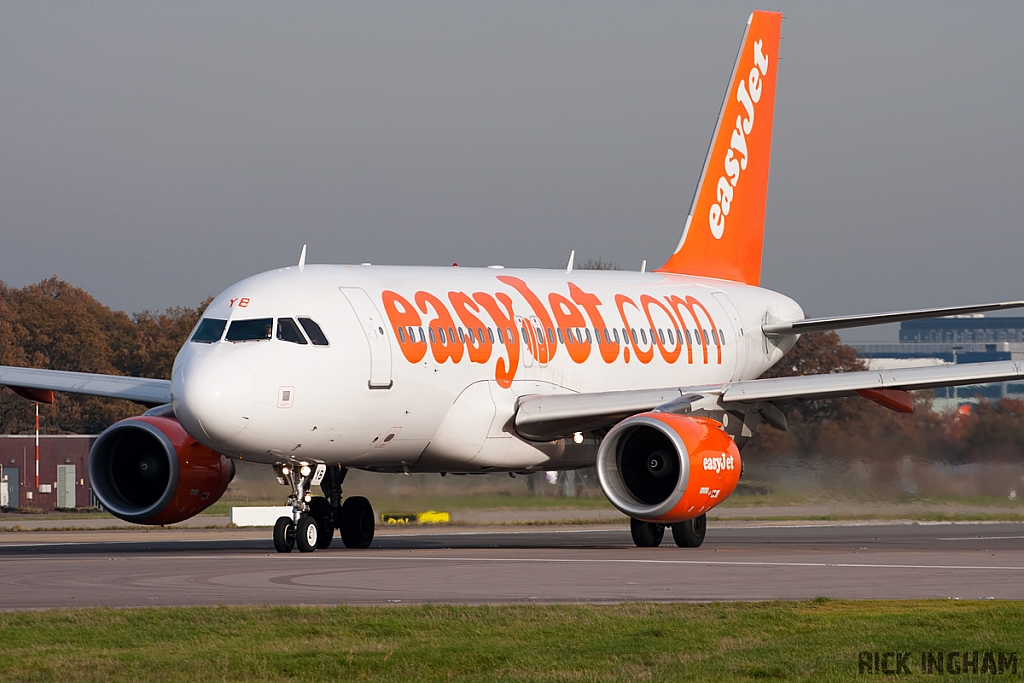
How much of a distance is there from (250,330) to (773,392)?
7296 millimetres

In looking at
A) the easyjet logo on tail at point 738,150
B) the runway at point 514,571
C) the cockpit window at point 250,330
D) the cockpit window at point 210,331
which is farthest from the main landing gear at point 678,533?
the easyjet logo on tail at point 738,150

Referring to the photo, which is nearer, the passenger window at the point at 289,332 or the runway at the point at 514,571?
the runway at the point at 514,571

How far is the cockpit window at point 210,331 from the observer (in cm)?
2072

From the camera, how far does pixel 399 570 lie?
59.4 ft

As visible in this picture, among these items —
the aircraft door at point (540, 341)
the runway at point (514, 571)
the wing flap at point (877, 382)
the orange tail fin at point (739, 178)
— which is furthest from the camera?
the orange tail fin at point (739, 178)

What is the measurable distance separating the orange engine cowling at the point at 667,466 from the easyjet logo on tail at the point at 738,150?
34.6ft

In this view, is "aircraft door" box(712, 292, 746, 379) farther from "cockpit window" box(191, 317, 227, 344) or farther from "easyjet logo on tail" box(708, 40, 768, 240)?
"cockpit window" box(191, 317, 227, 344)

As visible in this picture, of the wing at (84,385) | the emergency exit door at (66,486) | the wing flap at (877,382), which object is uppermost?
the wing at (84,385)

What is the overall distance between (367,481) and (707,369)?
21.4 feet

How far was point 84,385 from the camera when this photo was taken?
25062 mm

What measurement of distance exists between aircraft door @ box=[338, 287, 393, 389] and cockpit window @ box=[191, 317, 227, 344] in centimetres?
194

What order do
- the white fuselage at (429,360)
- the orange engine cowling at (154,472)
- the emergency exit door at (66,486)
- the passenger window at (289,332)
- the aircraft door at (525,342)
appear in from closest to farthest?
the white fuselage at (429,360), the passenger window at (289,332), the orange engine cowling at (154,472), the aircraft door at (525,342), the emergency exit door at (66,486)

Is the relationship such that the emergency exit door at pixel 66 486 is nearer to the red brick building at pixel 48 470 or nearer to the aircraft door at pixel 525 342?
the red brick building at pixel 48 470

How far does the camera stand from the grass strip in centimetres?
1026
